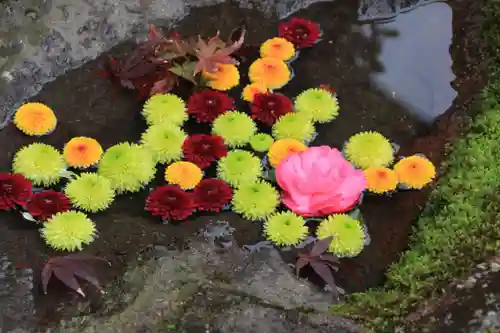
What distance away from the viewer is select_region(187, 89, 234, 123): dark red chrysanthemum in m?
3.04

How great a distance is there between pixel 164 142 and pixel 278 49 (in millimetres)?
742

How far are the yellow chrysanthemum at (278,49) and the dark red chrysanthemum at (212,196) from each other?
800mm

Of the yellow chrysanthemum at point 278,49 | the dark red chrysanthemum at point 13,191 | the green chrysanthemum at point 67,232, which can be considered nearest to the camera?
the green chrysanthemum at point 67,232

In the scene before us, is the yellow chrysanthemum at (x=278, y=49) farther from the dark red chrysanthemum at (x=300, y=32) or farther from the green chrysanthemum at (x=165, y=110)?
the green chrysanthemum at (x=165, y=110)

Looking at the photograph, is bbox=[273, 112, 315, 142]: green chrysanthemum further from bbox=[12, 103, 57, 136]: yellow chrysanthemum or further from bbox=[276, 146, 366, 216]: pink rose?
bbox=[12, 103, 57, 136]: yellow chrysanthemum

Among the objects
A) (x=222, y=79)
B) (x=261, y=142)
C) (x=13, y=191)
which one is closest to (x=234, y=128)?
(x=261, y=142)

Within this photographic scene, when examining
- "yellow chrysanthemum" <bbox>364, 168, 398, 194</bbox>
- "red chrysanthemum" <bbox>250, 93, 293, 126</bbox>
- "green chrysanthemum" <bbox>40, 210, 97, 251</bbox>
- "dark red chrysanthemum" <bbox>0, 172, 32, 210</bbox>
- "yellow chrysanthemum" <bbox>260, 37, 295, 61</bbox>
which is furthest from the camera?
"yellow chrysanthemum" <bbox>260, 37, 295, 61</bbox>

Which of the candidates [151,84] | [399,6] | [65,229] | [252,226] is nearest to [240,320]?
[252,226]

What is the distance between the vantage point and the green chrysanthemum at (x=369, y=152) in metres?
2.89

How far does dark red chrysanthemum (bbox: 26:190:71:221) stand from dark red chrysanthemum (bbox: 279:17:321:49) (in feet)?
4.11

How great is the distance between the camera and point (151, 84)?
3.13 meters

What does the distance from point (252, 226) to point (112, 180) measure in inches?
20.7

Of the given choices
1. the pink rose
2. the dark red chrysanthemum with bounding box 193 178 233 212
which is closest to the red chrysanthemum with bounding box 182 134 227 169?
the dark red chrysanthemum with bounding box 193 178 233 212

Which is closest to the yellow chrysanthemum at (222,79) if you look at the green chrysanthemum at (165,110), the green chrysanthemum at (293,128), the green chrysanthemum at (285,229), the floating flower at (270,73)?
the floating flower at (270,73)
